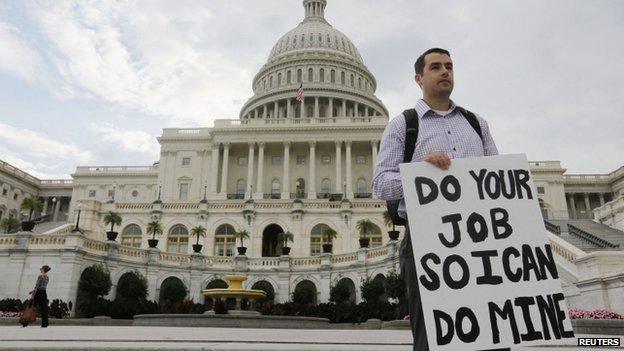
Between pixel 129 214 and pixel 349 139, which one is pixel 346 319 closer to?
pixel 129 214

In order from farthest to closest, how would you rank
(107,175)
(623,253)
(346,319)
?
(107,175), (346,319), (623,253)

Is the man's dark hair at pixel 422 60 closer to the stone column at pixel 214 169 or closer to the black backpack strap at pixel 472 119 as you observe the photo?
the black backpack strap at pixel 472 119

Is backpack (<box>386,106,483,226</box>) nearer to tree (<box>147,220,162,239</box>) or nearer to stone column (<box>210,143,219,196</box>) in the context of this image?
tree (<box>147,220,162,239</box>)

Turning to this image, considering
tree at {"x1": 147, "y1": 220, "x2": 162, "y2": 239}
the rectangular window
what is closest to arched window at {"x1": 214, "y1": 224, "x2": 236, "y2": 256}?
tree at {"x1": 147, "y1": 220, "x2": 162, "y2": 239}

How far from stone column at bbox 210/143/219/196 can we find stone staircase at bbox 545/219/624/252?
50384 millimetres

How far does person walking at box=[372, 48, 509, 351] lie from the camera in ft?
13.9

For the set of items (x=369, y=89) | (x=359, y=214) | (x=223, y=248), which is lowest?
(x=223, y=248)

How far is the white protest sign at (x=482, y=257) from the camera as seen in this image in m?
3.60

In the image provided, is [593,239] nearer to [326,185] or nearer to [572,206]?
[326,185]

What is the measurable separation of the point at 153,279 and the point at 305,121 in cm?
4882

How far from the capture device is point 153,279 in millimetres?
39312

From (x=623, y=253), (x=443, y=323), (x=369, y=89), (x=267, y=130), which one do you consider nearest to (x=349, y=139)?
(x=267, y=130)

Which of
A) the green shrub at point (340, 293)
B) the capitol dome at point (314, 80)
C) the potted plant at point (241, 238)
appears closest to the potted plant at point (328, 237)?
the green shrub at point (340, 293)

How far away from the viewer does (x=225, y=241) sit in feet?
172
